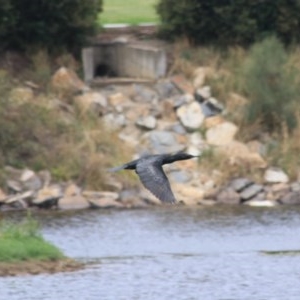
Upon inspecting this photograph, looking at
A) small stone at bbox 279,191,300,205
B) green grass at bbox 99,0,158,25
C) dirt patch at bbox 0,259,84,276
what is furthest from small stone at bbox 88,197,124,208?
green grass at bbox 99,0,158,25

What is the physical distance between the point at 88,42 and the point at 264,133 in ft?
19.2

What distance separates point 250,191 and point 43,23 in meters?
7.59

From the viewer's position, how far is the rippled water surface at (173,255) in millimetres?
22031

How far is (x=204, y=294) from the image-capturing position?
21844 millimetres

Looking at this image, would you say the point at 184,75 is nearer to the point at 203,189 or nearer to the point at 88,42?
the point at 88,42

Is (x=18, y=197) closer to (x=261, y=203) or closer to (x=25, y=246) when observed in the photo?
(x=261, y=203)

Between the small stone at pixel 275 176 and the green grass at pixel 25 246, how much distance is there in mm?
10320

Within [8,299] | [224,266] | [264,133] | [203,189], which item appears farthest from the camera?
[264,133]

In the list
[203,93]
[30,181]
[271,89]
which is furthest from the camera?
[203,93]

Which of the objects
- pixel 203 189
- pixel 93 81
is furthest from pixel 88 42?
pixel 203 189

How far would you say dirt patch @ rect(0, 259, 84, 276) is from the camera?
23.2 metres

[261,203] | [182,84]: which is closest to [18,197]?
[261,203]

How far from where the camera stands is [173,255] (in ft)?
86.8

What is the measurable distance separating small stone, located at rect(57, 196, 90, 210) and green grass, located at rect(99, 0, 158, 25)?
11.4 meters
